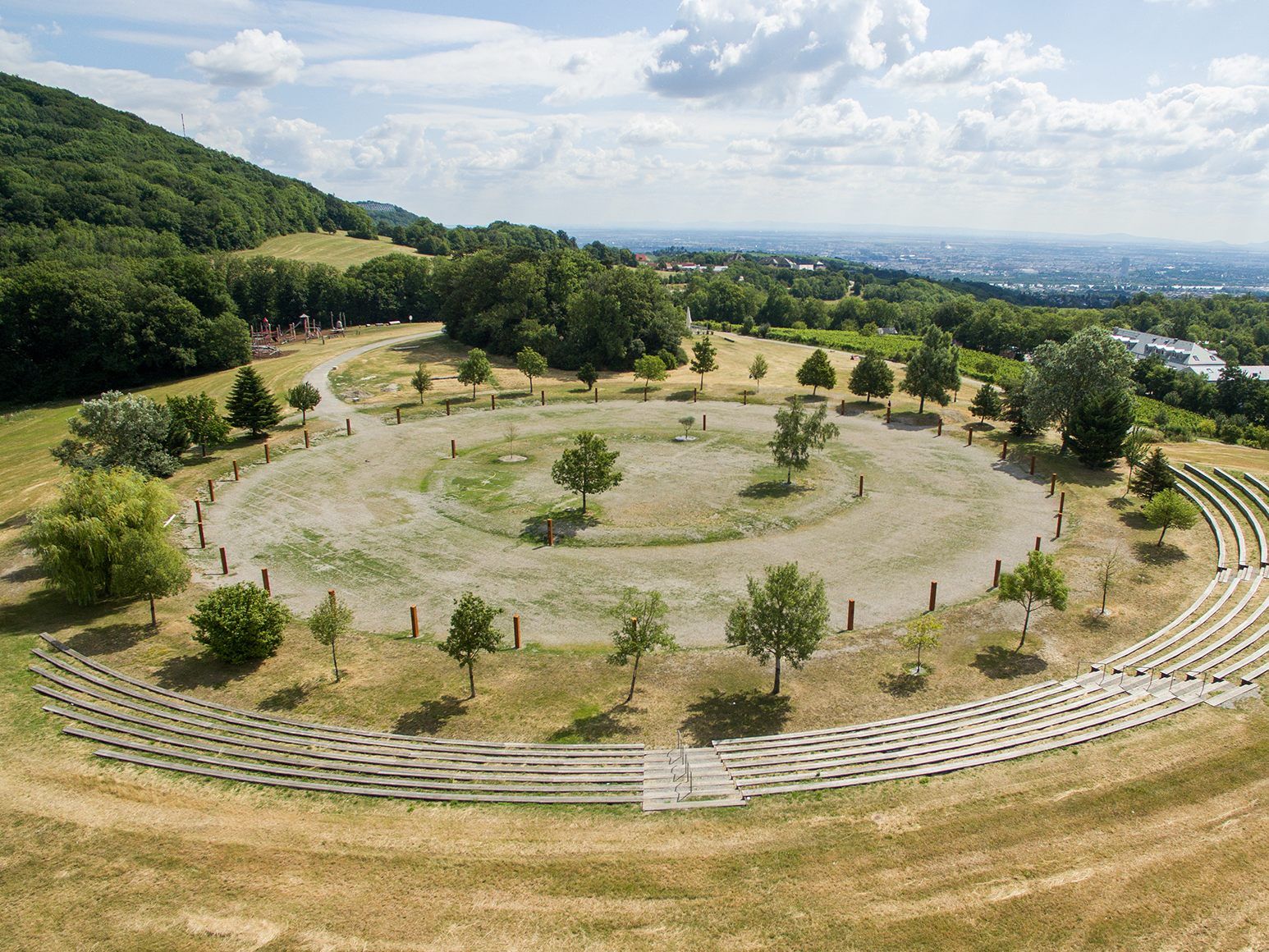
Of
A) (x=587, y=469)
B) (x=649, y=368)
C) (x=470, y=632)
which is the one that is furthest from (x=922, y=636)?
(x=649, y=368)

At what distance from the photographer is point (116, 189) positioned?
11019cm

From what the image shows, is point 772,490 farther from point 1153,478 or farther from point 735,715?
point 735,715

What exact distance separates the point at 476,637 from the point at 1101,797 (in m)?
15.9

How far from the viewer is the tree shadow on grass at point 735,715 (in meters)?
19.7

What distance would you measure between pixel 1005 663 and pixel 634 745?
12.4 m

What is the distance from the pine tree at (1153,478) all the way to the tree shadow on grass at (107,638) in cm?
4345

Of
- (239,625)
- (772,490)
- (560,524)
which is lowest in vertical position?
(560,524)

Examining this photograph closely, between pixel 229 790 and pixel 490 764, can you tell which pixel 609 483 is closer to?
pixel 490 764

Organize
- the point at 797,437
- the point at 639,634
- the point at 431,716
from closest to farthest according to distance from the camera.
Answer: the point at 431,716
the point at 639,634
the point at 797,437

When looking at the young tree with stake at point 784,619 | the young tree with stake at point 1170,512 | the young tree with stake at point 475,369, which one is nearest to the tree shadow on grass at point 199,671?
the young tree with stake at point 784,619

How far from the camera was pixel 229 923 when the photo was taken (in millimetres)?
13398

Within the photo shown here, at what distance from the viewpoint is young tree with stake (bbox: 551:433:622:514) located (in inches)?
1395

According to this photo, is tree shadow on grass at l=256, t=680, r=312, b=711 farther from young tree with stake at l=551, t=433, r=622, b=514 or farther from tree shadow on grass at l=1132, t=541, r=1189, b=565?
tree shadow on grass at l=1132, t=541, r=1189, b=565

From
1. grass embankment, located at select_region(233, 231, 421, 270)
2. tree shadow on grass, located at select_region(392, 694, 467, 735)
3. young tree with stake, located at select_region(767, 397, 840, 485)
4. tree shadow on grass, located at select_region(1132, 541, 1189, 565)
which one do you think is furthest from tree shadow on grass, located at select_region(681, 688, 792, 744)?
grass embankment, located at select_region(233, 231, 421, 270)
